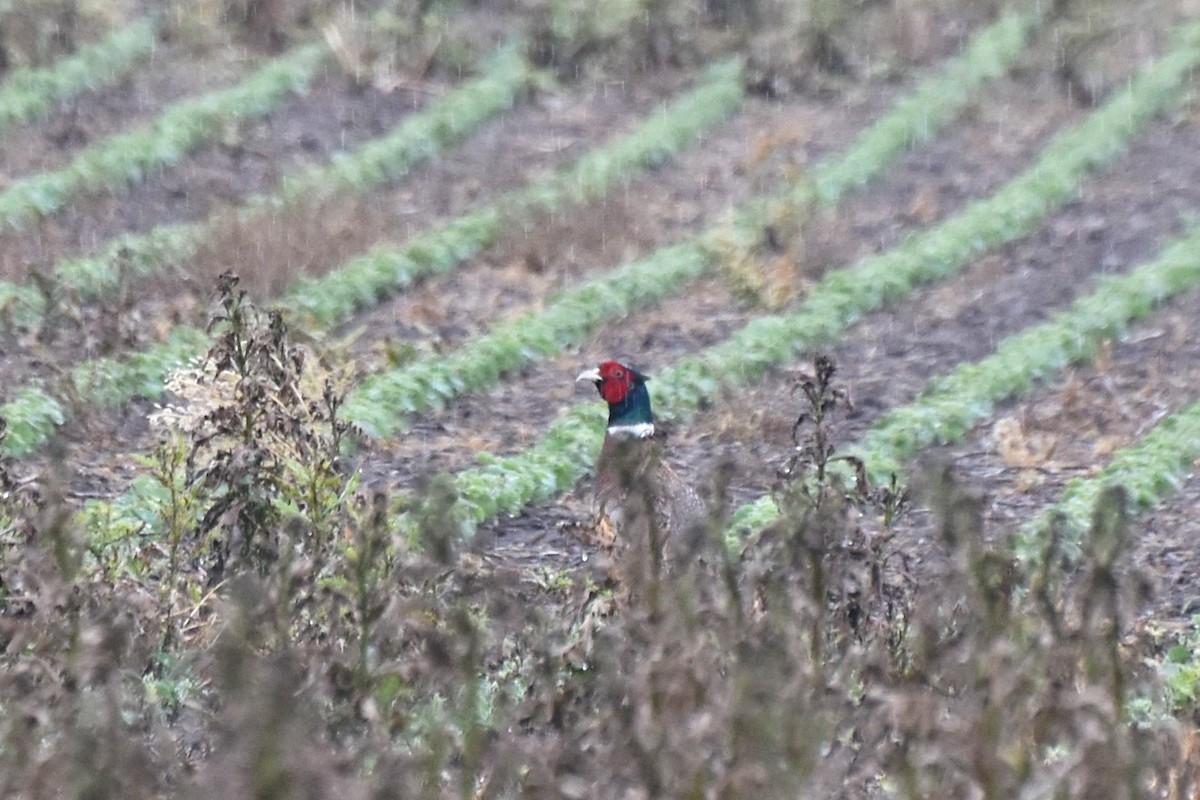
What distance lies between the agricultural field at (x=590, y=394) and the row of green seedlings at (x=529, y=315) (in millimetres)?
48

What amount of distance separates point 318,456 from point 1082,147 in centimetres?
1399

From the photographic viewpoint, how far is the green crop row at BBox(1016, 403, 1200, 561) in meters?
9.10

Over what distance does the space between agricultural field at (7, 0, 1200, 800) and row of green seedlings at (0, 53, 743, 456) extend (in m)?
0.05

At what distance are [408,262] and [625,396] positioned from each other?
588 centimetres

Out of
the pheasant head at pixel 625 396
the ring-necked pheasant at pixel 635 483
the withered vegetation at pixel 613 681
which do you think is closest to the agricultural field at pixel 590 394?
the withered vegetation at pixel 613 681

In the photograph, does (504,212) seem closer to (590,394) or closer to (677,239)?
(677,239)

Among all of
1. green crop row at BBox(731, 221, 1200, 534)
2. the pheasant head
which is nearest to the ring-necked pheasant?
the pheasant head

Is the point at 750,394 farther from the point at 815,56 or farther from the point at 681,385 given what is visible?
the point at 815,56

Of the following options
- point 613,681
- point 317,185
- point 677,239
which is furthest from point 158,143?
point 613,681

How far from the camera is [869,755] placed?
4.38 m

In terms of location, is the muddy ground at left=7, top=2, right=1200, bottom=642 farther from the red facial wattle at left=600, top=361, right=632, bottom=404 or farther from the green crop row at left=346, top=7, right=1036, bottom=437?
the red facial wattle at left=600, top=361, right=632, bottom=404

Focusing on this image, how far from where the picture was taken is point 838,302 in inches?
539

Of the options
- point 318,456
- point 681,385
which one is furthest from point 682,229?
point 318,456

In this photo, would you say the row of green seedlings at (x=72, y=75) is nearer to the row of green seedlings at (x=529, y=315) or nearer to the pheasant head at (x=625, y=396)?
the row of green seedlings at (x=529, y=315)
